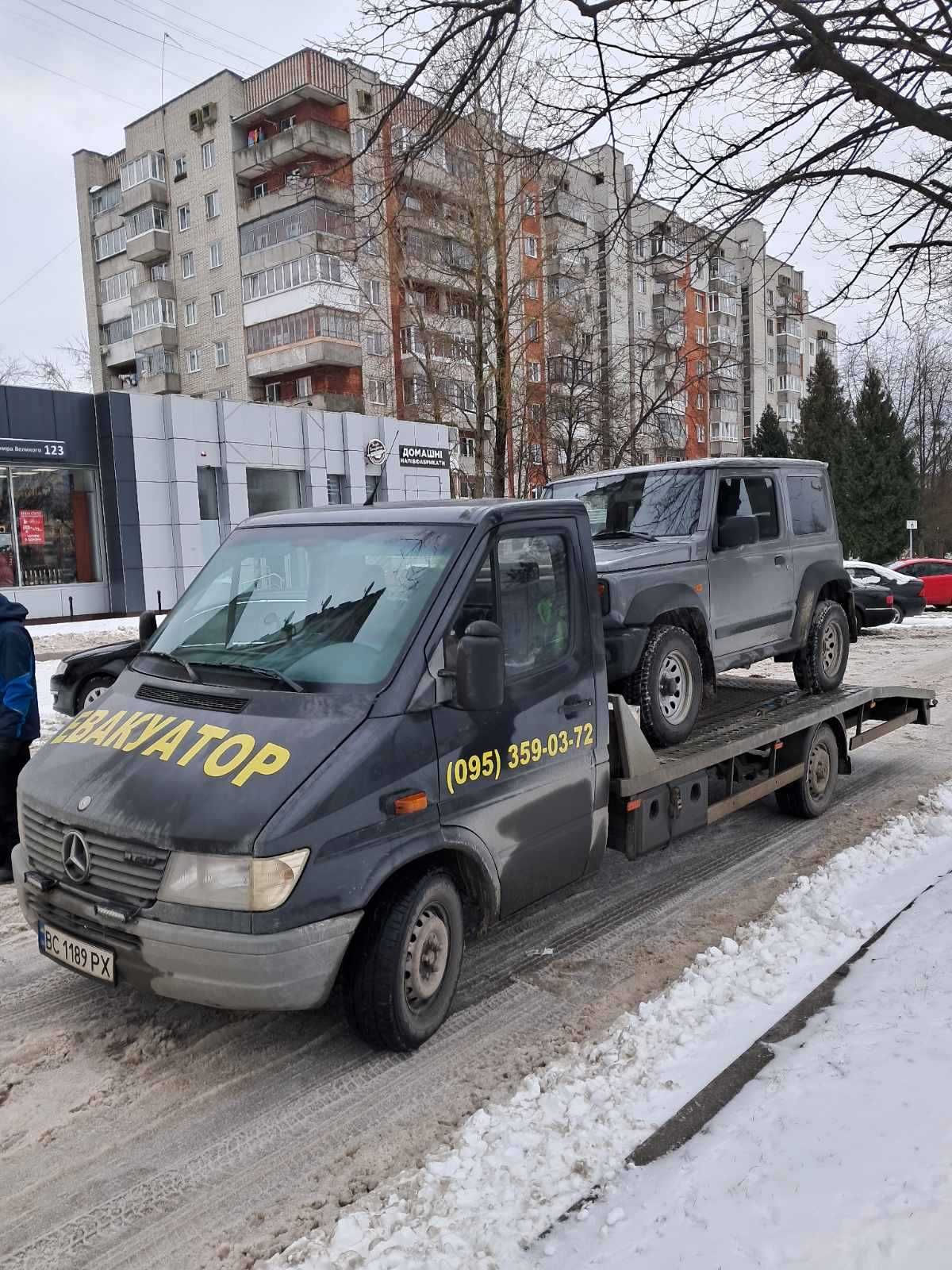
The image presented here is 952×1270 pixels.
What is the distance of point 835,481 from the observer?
51094 millimetres

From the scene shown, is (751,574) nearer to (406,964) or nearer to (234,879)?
(406,964)

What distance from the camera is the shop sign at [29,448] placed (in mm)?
24359

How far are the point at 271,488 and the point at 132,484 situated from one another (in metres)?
5.17

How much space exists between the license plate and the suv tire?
18.2 ft

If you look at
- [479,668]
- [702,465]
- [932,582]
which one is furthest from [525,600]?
[932,582]

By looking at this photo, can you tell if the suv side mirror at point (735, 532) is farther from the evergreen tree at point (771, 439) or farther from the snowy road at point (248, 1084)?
the evergreen tree at point (771, 439)

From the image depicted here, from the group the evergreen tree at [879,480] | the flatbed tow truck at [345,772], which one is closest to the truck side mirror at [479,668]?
the flatbed tow truck at [345,772]

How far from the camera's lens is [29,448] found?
2491cm

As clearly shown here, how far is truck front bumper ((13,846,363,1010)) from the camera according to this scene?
3.36 meters

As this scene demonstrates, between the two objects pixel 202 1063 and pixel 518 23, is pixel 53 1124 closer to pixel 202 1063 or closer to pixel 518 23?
pixel 202 1063

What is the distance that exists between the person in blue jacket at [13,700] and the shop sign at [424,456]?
28787 millimetres

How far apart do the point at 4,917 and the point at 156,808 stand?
270cm

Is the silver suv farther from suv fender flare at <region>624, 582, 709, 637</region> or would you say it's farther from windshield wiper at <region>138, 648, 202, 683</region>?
windshield wiper at <region>138, 648, 202, 683</region>

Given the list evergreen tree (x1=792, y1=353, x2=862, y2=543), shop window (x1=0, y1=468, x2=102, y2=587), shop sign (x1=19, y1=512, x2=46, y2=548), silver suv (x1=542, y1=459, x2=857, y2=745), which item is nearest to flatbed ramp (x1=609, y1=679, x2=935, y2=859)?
silver suv (x1=542, y1=459, x2=857, y2=745)
